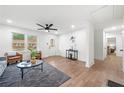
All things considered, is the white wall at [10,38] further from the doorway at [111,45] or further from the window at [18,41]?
the doorway at [111,45]

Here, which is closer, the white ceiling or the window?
the white ceiling

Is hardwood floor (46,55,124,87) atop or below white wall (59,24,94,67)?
below

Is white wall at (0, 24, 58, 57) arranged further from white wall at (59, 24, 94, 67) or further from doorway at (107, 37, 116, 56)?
doorway at (107, 37, 116, 56)

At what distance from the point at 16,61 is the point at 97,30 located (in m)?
6.15

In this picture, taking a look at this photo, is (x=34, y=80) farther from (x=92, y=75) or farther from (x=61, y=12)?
(x=61, y=12)

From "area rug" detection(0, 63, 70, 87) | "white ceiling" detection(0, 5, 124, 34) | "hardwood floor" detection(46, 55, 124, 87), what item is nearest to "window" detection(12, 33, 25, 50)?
"white ceiling" detection(0, 5, 124, 34)

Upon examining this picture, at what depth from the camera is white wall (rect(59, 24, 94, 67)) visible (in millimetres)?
3709

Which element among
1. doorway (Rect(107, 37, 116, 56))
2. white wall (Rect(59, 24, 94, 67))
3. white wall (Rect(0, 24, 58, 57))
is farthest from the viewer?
doorway (Rect(107, 37, 116, 56))

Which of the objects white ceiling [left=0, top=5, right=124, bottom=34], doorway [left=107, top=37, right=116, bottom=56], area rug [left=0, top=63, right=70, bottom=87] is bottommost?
area rug [left=0, top=63, right=70, bottom=87]

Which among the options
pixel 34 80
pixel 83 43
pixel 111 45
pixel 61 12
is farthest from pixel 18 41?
pixel 111 45

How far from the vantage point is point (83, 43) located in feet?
17.1

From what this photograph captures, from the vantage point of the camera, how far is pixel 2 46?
14.2 ft

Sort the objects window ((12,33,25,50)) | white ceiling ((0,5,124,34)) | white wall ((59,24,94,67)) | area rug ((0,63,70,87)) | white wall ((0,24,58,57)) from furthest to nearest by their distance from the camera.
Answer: window ((12,33,25,50)) < white wall ((0,24,58,57)) < white wall ((59,24,94,67)) < white ceiling ((0,5,124,34)) < area rug ((0,63,70,87))
